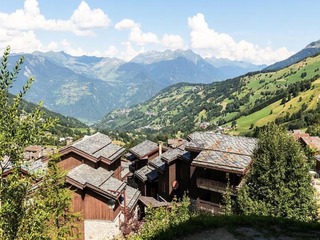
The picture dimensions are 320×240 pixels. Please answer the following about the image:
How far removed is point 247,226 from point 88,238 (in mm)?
21255

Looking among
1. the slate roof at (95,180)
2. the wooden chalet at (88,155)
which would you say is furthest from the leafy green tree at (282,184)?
the wooden chalet at (88,155)

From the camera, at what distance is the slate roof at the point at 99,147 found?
4216cm

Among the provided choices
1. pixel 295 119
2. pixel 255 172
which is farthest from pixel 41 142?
pixel 295 119

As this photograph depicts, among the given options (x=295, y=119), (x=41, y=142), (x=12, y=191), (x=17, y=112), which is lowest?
(x=295, y=119)

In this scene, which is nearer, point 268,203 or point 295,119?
point 268,203

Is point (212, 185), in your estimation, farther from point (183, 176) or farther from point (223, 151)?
point (183, 176)

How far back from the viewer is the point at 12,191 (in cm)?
1521

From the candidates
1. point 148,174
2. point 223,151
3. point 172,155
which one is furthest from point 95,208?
point 148,174

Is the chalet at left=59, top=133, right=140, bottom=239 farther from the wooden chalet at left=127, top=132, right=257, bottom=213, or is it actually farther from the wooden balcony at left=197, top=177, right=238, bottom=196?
the wooden balcony at left=197, top=177, right=238, bottom=196

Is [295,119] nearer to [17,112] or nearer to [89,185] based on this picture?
[89,185]

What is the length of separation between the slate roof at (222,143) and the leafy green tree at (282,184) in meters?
11.3

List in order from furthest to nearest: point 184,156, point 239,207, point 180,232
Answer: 1. point 184,156
2. point 239,207
3. point 180,232

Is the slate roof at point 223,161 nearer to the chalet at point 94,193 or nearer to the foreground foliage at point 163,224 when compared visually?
the chalet at point 94,193

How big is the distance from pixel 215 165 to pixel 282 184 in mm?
12013
